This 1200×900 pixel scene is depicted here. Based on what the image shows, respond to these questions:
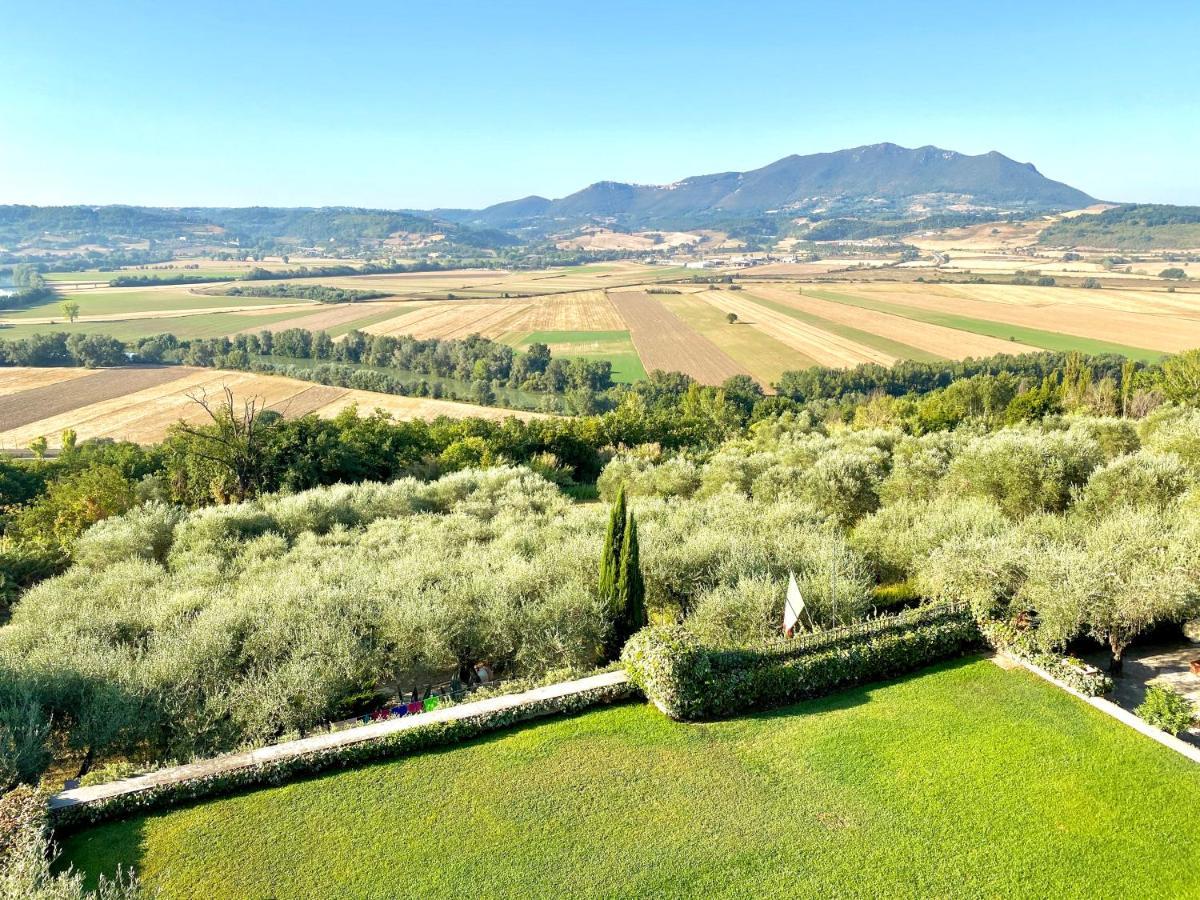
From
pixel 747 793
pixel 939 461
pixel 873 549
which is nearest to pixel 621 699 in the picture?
pixel 747 793

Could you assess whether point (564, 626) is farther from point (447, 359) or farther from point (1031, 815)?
point (447, 359)

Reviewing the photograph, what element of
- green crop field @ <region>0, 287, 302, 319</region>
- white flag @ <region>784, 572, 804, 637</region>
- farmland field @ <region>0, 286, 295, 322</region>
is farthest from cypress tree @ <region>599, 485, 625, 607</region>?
green crop field @ <region>0, 287, 302, 319</region>

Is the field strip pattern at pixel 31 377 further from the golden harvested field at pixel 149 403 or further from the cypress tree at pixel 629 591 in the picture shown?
the cypress tree at pixel 629 591

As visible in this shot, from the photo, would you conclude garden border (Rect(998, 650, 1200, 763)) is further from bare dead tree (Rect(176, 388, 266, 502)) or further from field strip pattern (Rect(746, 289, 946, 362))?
field strip pattern (Rect(746, 289, 946, 362))

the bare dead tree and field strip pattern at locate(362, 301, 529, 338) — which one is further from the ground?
field strip pattern at locate(362, 301, 529, 338)

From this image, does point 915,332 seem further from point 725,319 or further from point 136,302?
point 136,302

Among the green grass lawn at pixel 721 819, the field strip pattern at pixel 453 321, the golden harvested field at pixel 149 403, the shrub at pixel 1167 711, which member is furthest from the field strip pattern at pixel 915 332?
the green grass lawn at pixel 721 819
